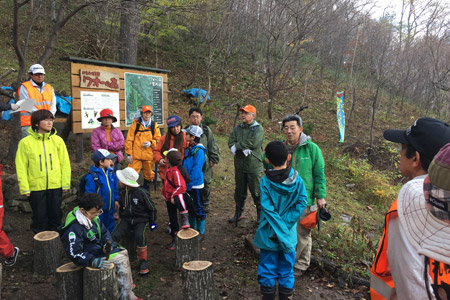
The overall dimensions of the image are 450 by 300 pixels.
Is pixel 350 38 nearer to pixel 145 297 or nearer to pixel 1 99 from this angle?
pixel 1 99

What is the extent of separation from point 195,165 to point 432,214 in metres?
3.71

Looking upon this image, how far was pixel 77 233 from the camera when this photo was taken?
2.97 meters

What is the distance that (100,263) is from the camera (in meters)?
2.93

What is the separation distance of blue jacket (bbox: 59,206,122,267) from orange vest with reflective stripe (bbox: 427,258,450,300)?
9.46ft

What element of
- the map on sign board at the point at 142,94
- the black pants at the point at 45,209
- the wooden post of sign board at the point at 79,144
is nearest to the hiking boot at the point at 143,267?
the black pants at the point at 45,209

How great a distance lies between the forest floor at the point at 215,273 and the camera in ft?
11.6

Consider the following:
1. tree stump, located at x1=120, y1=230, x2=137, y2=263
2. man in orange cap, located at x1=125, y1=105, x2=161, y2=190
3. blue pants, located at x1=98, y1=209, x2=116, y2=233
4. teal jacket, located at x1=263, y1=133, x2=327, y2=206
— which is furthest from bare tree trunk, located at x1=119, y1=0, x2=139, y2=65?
teal jacket, located at x1=263, y1=133, x2=327, y2=206

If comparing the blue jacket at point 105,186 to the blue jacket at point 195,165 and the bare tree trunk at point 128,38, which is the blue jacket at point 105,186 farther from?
the bare tree trunk at point 128,38

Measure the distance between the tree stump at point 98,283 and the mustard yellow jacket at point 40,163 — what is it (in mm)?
1724

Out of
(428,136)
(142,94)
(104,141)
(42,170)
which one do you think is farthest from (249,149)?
(142,94)

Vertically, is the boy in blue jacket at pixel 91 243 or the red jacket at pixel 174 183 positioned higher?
the red jacket at pixel 174 183

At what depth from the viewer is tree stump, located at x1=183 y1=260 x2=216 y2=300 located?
3008 mm

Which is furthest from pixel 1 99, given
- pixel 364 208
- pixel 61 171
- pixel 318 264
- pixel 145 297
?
pixel 364 208

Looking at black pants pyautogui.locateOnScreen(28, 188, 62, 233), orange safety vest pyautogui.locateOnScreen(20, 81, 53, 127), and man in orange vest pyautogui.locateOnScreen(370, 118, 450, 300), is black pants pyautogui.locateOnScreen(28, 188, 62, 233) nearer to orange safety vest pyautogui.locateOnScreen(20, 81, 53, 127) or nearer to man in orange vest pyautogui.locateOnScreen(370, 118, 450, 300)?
orange safety vest pyautogui.locateOnScreen(20, 81, 53, 127)
